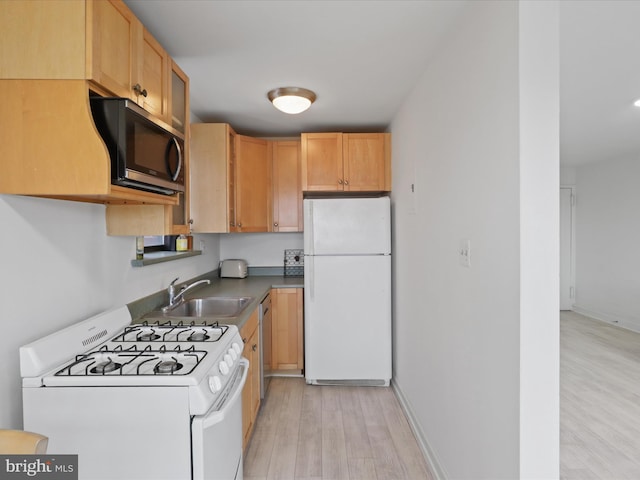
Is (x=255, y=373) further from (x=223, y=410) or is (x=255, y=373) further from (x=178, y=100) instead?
(x=178, y=100)

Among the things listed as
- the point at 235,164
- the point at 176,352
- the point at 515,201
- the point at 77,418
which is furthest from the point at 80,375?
the point at 235,164

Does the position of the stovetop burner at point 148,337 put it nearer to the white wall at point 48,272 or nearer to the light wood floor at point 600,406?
the white wall at point 48,272

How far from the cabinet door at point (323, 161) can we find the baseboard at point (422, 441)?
6.09 feet

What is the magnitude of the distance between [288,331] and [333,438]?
1131mm

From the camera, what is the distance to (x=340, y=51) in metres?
1.92

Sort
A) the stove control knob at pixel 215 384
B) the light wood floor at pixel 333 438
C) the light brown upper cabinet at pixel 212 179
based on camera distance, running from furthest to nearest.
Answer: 1. the light brown upper cabinet at pixel 212 179
2. the light wood floor at pixel 333 438
3. the stove control knob at pixel 215 384

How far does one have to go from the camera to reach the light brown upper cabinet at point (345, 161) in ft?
10.5

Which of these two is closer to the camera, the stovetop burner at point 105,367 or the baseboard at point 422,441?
the stovetop burner at point 105,367

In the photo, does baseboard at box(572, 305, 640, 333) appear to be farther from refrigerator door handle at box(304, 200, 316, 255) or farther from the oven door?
the oven door

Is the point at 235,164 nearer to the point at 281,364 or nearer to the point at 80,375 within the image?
the point at 281,364

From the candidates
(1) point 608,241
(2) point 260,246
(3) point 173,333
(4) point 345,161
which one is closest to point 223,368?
(3) point 173,333

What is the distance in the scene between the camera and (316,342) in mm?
3016

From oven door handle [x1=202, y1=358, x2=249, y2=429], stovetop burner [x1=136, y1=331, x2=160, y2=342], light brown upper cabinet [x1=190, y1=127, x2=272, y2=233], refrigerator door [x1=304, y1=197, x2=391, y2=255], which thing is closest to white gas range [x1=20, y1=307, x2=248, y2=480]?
oven door handle [x1=202, y1=358, x2=249, y2=429]

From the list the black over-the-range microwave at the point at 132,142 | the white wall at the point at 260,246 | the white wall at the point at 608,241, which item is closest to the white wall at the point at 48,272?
the black over-the-range microwave at the point at 132,142
